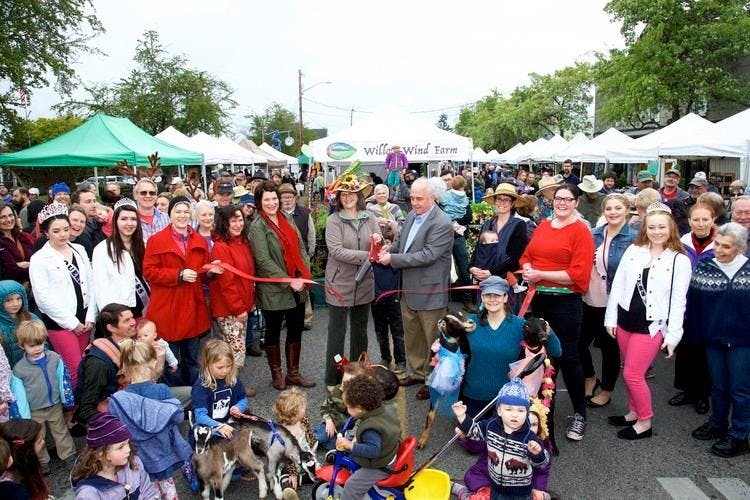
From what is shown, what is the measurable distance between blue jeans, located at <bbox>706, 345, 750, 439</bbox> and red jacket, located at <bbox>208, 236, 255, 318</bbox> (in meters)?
3.69

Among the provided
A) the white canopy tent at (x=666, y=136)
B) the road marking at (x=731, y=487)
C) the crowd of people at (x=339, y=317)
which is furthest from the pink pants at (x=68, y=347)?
the white canopy tent at (x=666, y=136)

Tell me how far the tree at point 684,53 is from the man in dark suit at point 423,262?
906 inches

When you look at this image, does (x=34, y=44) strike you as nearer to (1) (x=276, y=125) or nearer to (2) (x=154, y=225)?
(2) (x=154, y=225)

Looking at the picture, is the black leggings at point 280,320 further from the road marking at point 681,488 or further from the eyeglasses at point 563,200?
the road marking at point 681,488

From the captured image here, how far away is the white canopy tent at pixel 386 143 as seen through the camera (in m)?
10.2

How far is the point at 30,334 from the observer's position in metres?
3.57

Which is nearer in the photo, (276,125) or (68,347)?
(68,347)

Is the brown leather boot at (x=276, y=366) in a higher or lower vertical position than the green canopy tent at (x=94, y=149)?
lower

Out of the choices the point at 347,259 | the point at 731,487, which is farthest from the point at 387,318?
the point at 731,487

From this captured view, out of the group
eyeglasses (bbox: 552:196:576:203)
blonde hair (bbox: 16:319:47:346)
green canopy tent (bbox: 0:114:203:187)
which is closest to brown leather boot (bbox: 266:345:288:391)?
blonde hair (bbox: 16:319:47:346)

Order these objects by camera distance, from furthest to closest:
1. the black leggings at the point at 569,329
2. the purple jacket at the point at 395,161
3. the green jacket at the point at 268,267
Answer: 1. the purple jacket at the point at 395,161
2. the green jacket at the point at 268,267
3. the black leggings at the point at 569,329

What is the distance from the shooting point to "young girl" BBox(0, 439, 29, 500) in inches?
95.6

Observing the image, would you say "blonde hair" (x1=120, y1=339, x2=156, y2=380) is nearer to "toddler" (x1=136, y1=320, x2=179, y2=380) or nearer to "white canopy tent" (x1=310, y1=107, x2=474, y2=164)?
"toddler" (x1=136, y1=320, x2=179, y2=380)

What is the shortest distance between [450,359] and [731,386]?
2055 mm
